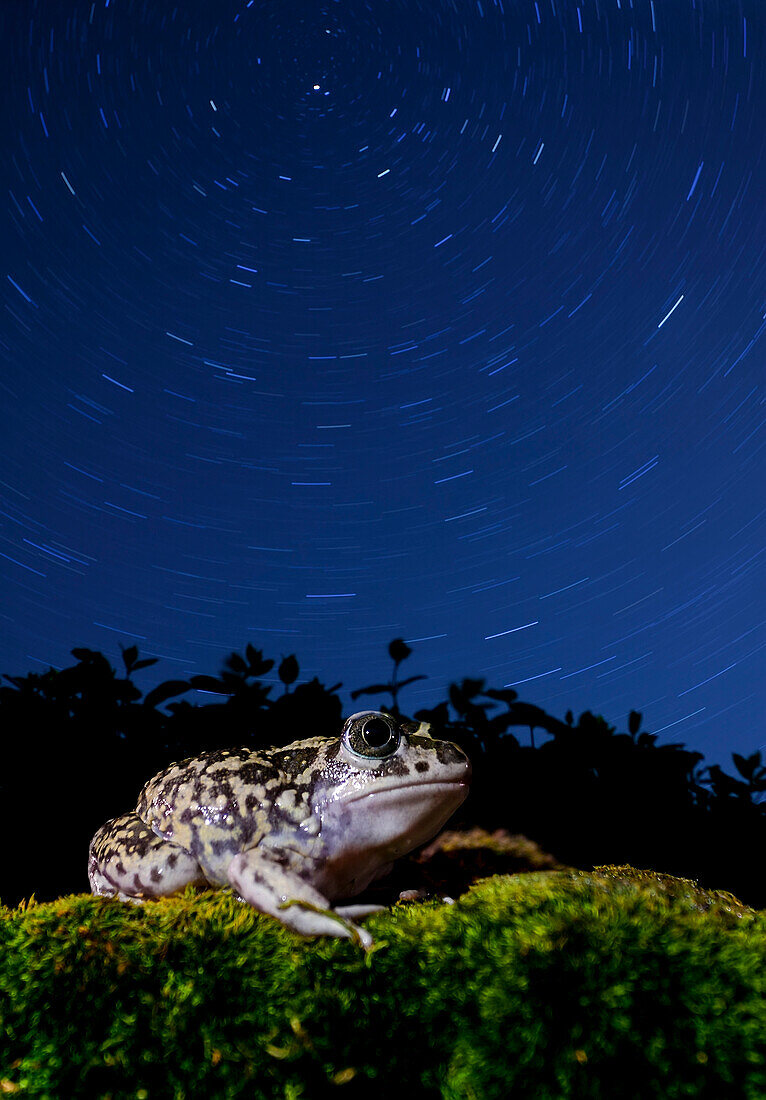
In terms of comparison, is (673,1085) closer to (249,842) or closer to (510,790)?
(249,842)

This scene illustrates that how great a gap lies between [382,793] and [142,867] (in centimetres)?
69

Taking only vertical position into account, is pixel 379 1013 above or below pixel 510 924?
below

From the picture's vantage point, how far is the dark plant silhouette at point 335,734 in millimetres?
2609

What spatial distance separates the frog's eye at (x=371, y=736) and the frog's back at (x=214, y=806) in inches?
11.1

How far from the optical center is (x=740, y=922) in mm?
1408

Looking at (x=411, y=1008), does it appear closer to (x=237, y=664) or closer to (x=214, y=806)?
(x=214, y=806)

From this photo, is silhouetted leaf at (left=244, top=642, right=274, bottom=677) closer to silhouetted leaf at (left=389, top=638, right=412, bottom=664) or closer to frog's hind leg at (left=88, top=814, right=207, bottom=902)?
silhouetted leaf at (left=389, top=638, right=412, bottom=664)

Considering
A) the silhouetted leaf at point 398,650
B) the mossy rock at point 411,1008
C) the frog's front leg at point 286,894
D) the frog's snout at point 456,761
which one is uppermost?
the silhouetted leaf at point 398,650

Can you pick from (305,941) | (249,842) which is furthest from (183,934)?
(249,842)

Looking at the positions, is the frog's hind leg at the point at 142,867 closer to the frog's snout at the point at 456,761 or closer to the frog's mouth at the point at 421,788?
the frog's mouth at the point at 421,788

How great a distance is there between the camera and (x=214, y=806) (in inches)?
75.9

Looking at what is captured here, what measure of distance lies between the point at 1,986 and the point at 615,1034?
119 centimetres

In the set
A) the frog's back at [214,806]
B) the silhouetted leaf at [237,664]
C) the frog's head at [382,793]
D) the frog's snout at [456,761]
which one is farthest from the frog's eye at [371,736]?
the silhouetted leaf at [237,664]

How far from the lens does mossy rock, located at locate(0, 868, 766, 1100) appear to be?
3.87 feet
